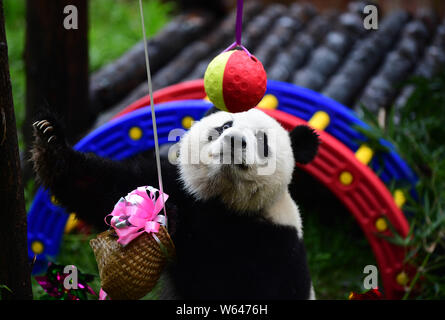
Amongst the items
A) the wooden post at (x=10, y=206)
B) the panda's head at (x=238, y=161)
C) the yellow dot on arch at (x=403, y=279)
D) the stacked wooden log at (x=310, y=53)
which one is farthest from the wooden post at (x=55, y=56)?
the yellow dot on arch at (x=403, y=279)

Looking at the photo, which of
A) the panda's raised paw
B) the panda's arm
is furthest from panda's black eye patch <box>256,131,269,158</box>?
the panda's raised paw

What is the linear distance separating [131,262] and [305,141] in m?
0.72

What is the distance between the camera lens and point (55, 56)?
268 centimetres

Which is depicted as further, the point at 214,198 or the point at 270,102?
the point at 270,102

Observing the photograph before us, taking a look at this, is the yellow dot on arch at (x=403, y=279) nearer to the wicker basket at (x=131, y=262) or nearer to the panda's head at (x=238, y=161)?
the panda's head at (x=238, y=161)

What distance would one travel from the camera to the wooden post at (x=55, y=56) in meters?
2.59

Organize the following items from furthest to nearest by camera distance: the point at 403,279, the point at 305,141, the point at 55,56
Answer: the point at 55,56, the point at 403,279, the point at 305,141

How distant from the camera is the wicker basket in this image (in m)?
1.21

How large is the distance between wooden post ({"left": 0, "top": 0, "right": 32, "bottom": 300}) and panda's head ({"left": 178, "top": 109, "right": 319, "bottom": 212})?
47 centimetres

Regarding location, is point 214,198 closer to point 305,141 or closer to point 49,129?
point 305,141

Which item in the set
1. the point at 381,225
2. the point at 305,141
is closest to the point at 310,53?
the point at 381,225

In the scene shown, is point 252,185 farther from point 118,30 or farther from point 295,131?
point 118,30

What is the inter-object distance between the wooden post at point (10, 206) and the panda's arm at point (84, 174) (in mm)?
154
